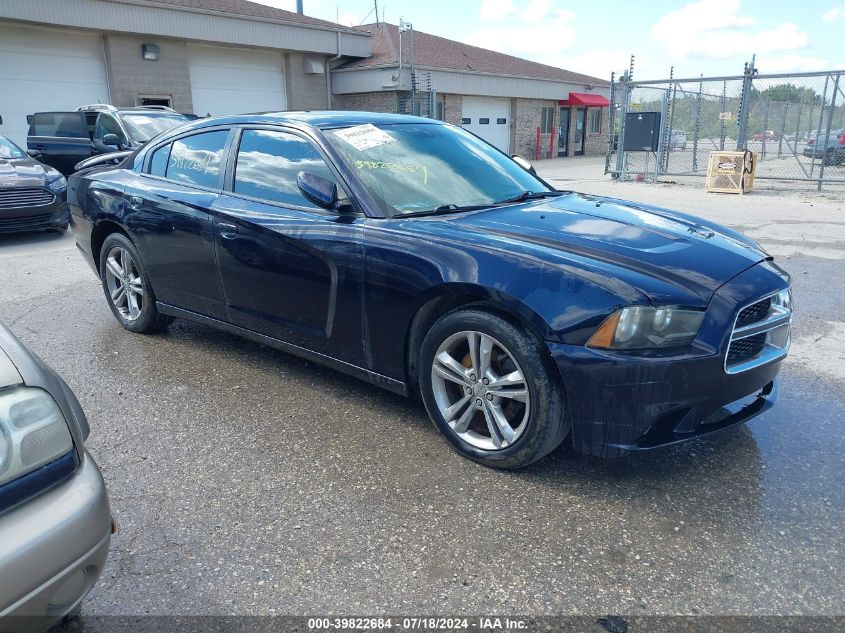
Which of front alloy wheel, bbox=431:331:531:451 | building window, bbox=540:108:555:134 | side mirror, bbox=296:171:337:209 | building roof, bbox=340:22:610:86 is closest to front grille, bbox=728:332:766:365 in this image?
front alloy wheel, bbox=431:331:531:451

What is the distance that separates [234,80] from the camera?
74.3 feet

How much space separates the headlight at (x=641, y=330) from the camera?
102 inches

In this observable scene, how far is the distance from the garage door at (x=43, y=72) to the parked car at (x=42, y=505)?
62.4 ft

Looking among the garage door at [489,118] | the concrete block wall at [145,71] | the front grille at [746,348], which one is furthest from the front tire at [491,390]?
the garage door at [489,118]

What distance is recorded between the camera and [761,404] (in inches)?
119

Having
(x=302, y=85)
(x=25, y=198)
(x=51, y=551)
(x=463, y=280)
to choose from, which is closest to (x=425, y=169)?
(x=463, y=280)

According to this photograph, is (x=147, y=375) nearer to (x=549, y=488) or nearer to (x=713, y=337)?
(x=549, y=488)

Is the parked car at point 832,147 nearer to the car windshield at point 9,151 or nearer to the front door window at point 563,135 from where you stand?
the car windshield at point 9,151

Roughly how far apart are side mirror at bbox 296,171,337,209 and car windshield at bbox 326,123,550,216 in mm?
190

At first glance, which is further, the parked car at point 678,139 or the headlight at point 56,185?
the parked car at point 678,139

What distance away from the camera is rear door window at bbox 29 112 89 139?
41.9ft

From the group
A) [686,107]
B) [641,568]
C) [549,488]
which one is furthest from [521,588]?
[686,107]

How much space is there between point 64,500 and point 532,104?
3014cm

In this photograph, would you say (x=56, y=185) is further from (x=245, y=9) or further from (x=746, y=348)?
(x=245, y=9)
